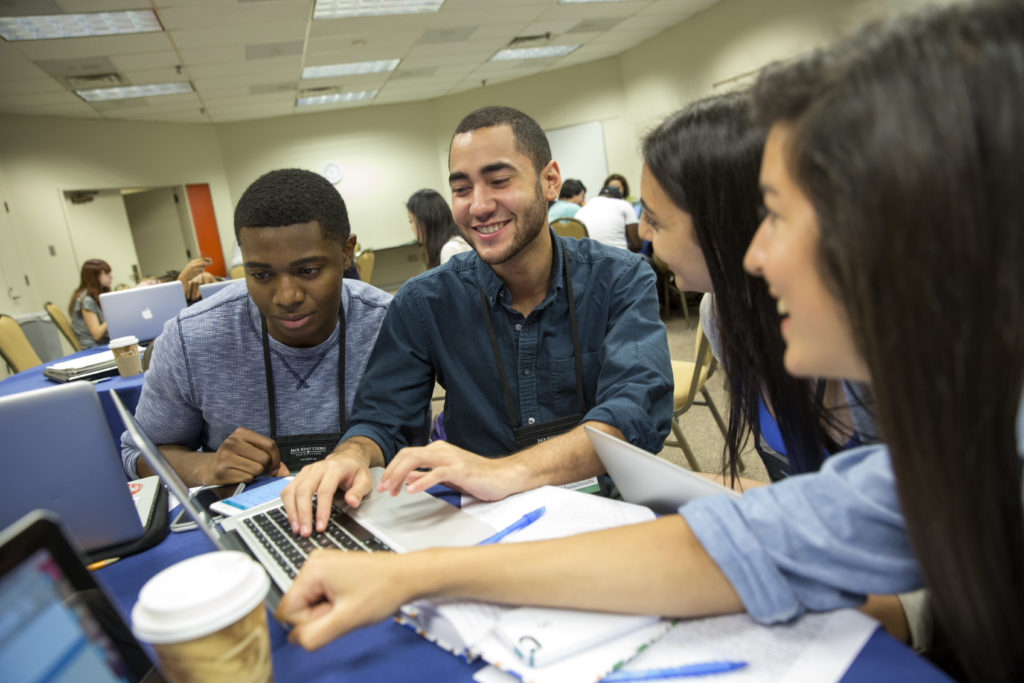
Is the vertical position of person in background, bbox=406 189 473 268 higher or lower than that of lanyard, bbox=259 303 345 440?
higher

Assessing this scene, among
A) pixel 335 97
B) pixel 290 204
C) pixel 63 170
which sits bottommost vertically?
pixel 290 204

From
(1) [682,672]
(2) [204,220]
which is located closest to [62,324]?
(2) [204,220]

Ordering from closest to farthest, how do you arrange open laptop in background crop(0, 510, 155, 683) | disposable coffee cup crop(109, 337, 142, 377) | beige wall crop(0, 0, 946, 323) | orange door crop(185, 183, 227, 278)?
open laptop in background crop(0, 510, 155, 683) → disposable coffee cup crop(109, 337, 142, 377) → beige wall crop(0, 0, 946, 323) → orange door crop(185, 183, 227, 278)

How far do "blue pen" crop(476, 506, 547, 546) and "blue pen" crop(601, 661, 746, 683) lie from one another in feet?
0.93

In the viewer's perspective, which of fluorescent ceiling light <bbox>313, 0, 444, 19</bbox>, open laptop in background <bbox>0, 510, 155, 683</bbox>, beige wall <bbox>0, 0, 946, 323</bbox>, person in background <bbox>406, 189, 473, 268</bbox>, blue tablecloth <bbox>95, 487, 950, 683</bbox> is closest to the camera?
open laptop in background <bbox>0, 510, 155, 683</bbox>

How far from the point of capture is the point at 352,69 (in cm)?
794

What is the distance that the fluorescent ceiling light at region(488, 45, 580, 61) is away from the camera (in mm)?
8250

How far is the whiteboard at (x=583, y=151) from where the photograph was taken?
33.4ft

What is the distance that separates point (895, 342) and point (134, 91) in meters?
8.73

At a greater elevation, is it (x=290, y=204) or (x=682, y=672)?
(x=290, y=204)

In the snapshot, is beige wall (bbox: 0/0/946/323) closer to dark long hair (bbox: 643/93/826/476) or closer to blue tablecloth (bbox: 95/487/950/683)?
dark long hair (bbox: 643/93/826/476)

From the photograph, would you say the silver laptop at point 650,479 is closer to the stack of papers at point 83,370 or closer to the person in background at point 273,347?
the person in background at point 273,347

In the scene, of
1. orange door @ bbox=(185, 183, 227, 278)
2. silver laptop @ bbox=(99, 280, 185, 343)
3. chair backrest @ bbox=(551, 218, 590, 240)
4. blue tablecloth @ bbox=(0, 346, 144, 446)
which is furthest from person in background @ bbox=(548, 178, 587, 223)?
orange door @ bbox=(185, 183, 227, 278)

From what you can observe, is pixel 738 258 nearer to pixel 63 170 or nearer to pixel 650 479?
pixel 650 479
